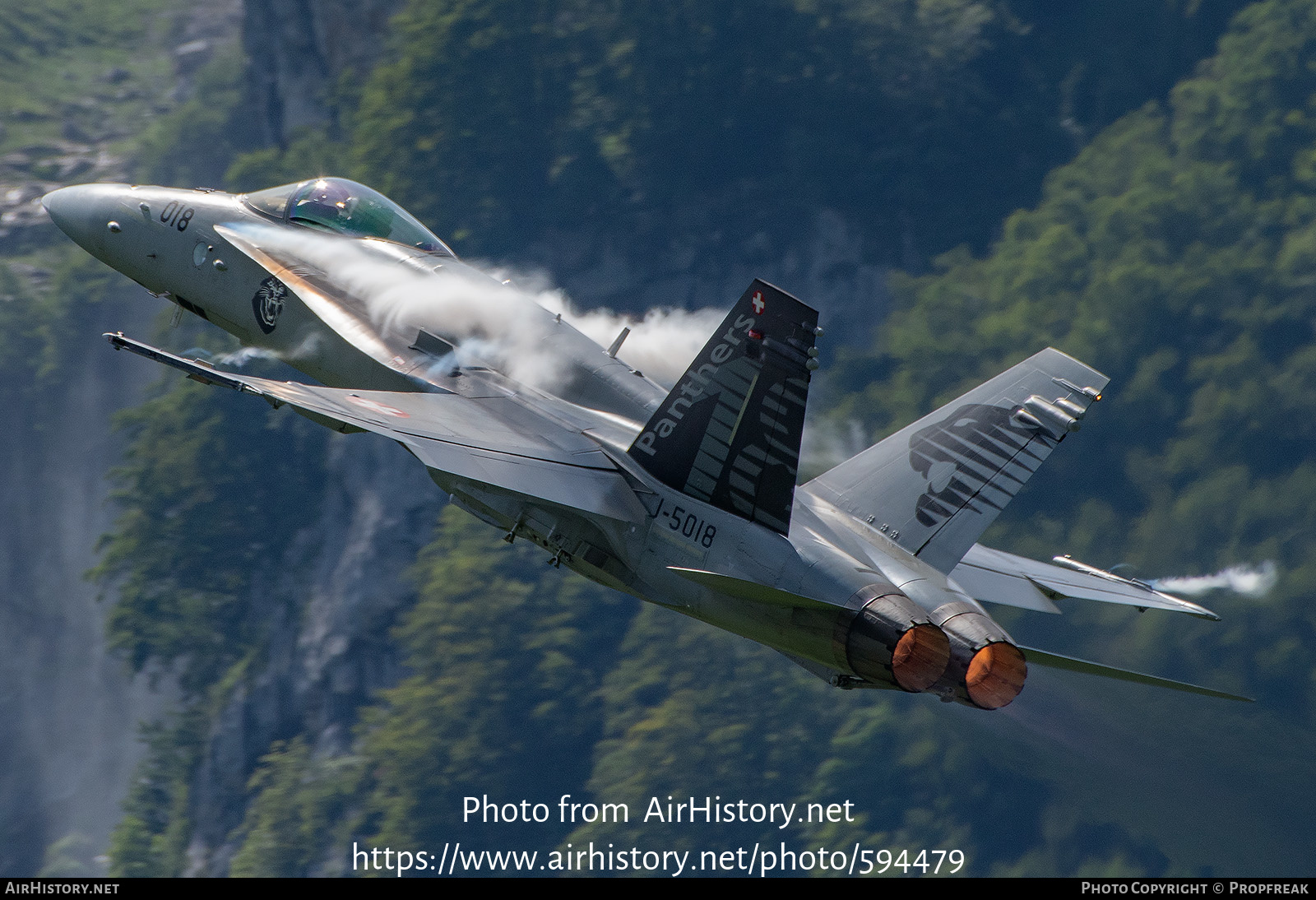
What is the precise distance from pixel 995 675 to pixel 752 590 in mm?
2402

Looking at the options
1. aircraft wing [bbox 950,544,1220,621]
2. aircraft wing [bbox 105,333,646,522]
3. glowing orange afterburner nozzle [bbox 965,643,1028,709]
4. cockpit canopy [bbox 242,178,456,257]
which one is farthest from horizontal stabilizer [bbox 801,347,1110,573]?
cockpit canopy [bbox 242,178,456,257]

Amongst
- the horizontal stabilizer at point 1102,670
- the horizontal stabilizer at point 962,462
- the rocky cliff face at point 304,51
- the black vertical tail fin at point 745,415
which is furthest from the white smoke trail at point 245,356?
the rocky cliff face at point 304,51

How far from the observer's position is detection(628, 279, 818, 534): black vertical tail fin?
14070mm

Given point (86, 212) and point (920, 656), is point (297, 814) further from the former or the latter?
point (920, 656)

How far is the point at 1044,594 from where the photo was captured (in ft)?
57.4

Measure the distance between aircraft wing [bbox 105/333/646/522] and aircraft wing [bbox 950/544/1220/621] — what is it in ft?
13.6

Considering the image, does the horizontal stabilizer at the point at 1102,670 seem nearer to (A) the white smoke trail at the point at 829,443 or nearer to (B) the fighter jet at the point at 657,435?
(B) the fighter jet at the point at 657,435

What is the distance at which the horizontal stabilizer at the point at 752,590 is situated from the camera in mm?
13609

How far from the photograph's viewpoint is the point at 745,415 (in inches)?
569

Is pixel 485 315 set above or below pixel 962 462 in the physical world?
above

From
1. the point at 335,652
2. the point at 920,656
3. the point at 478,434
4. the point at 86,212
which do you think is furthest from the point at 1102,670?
the point at 335,652

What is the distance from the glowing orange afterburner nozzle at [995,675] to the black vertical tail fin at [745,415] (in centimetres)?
220

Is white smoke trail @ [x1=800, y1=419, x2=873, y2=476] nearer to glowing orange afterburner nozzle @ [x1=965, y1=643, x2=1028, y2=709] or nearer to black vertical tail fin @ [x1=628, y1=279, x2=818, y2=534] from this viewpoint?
black vertical tail fin @ [x1=628, y1=279, x2=818, y2=534]
